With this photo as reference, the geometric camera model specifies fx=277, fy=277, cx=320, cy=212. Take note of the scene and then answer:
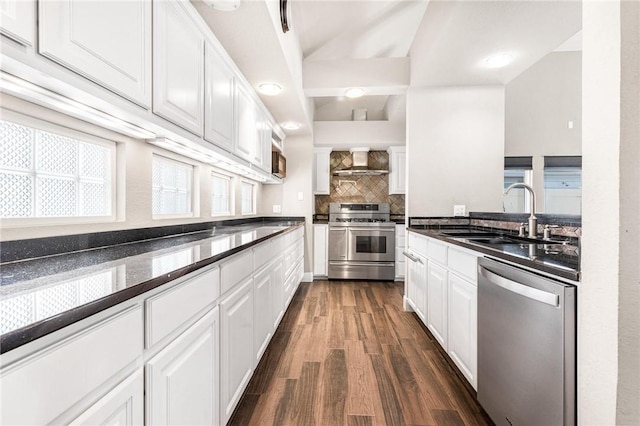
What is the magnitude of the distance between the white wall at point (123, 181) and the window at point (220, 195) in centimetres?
60

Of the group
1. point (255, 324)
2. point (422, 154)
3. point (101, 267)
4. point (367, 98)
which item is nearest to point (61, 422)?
point (101, 267)

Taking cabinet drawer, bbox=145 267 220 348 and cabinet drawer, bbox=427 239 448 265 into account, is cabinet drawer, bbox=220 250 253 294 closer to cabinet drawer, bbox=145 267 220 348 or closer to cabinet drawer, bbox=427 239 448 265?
cabinet drawer, bbox=145 267 220 348

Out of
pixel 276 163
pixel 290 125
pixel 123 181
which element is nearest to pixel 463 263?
pixel 123 181

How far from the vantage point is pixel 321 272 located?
4.31 metres

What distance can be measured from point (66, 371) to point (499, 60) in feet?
10.3

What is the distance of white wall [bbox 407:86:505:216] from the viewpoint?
2844 millimetres

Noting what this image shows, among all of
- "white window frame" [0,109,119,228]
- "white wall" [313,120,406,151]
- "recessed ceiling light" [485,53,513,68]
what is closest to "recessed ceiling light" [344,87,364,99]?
"recessed ceiling light" [485,53,513,68]

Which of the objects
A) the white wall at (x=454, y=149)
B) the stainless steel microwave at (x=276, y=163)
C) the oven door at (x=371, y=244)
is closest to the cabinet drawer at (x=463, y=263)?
the white wall at (x=454, y=149)

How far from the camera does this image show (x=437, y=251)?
2104mm

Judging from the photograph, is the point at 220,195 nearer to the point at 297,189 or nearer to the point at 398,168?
the point at 297,189

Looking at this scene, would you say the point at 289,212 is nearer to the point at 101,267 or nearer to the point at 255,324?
the point at 255,324

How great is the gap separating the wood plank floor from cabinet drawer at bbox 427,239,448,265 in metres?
0.69

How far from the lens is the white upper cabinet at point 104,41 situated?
74 centimetres

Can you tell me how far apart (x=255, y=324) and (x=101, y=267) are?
985 mm
